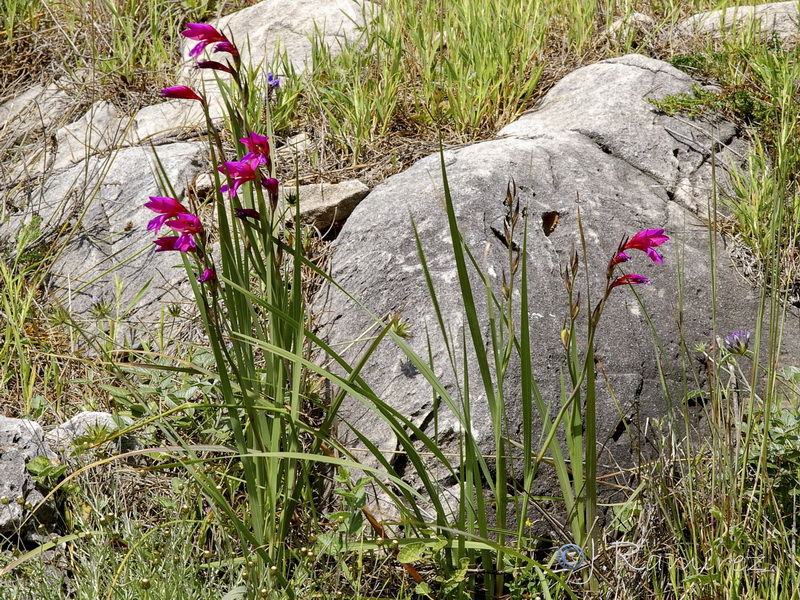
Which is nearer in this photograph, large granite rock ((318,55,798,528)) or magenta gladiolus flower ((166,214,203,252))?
magenta gladiolus flower ((166,214,203,252))

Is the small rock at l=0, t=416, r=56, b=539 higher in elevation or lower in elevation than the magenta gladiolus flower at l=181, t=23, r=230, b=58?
lower

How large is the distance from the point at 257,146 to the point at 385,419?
28.0 inches

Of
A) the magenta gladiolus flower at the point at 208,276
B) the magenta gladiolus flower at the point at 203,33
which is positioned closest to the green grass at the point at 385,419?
the magenta gladiolus flower at the point at 208,276

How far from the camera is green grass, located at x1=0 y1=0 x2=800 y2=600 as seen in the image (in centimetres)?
154

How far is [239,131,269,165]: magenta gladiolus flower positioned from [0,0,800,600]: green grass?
2.0 inches

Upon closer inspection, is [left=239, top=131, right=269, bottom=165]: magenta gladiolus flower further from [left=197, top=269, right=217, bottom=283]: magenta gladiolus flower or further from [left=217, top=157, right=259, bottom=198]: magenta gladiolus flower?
[left=197, top=269, right=217, bottom=283]: magenta gladiolus flower

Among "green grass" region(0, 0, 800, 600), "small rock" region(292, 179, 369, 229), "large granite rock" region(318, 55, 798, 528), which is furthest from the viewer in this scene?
"small rock" region(292, 179, 369, 229)

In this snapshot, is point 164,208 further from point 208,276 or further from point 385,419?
point 385,419

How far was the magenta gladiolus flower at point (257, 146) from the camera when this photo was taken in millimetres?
1522

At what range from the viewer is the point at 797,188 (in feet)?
8.87

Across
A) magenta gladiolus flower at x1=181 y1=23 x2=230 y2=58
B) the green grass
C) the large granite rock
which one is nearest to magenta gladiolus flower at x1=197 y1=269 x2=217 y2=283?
the green grass

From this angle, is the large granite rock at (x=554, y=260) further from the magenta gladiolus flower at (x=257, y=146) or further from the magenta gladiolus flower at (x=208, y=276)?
the magenta gladiolus flower at (x=208, y=276)

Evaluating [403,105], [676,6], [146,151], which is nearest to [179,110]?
[146,151]

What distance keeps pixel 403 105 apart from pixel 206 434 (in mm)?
1764
